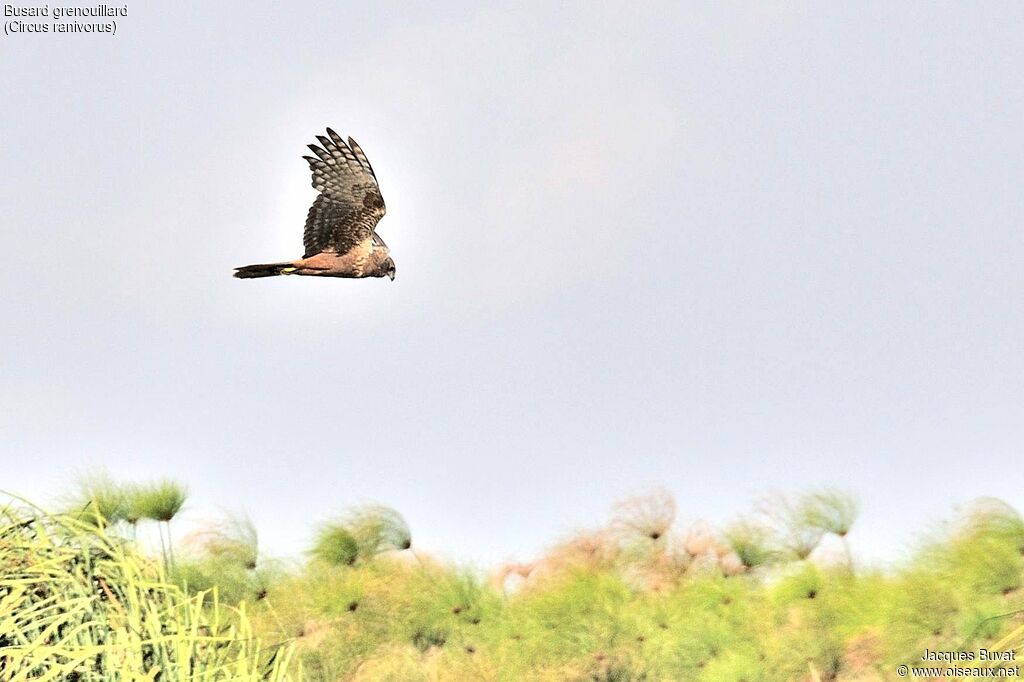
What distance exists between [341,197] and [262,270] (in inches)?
42.3

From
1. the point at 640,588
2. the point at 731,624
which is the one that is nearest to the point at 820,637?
the point at 731,624

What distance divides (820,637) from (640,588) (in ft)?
8.13

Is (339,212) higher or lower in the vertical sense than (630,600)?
higher

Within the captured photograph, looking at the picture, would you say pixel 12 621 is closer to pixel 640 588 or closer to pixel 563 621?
pixel 563 621

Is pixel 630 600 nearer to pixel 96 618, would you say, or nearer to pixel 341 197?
pixel 341 197

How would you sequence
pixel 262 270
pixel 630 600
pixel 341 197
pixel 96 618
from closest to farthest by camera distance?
pixel 96 618, pixel 262 270, pixel 341 197, pixel 630 600

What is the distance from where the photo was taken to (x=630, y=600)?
53.3 ft

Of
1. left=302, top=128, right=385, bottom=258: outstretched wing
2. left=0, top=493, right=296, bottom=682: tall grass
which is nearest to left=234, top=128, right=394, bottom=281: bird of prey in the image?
left=302, top=128, right=385, bottom=258: outstretched wing

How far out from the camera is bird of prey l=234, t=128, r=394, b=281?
11.2m

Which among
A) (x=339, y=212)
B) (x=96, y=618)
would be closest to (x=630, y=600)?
(x=339, y=212)

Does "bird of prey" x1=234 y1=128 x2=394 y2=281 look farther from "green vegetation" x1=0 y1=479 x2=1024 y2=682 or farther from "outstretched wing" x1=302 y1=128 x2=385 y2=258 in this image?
"green vegetation" x1=0 y1=479 x2=1024 y2=682

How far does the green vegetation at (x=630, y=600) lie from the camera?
13.9 metres

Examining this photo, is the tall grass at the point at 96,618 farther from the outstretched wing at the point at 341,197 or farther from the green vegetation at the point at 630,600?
the green vegetation at the point at 630,600

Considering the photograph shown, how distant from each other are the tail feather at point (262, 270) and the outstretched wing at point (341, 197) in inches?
23.5
